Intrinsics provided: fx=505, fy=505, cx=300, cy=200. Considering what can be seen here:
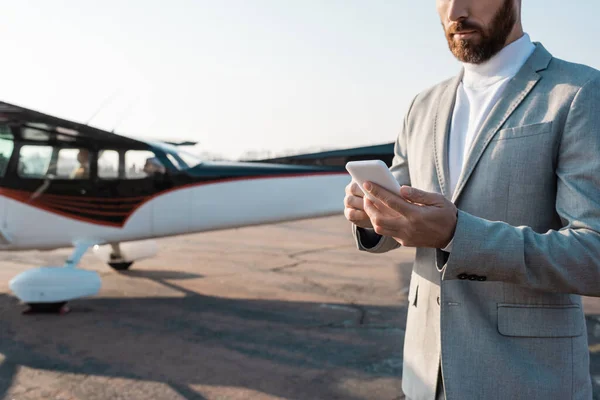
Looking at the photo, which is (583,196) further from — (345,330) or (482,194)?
(345,330)

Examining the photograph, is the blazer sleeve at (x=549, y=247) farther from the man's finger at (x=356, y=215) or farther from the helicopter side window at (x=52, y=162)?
the helicopter side window at (x=52, y=162)

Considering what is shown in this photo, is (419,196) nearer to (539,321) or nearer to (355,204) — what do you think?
(355,204)

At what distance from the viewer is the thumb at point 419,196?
0.95m

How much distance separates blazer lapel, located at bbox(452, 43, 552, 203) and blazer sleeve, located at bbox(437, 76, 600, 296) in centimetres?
19

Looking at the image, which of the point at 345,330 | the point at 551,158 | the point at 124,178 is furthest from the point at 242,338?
the point at 551,158

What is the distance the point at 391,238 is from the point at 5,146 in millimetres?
5804

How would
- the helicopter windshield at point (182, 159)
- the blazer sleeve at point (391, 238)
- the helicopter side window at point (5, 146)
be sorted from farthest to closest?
the helicopter windshield at point (182, 159) < the helicopter side window at point (5, 146) < the blazer sleeve at point (391, 238)

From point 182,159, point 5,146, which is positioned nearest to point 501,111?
point 182,159

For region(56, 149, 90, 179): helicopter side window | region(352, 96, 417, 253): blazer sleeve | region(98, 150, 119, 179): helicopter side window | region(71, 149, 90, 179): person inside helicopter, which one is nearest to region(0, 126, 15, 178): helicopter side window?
region(56, 149, 90, 179): helicopter side window

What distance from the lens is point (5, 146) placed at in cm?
584

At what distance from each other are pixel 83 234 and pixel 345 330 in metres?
3.44

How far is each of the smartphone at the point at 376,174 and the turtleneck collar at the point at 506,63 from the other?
520mm

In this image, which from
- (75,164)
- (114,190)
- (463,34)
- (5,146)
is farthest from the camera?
(114,190)

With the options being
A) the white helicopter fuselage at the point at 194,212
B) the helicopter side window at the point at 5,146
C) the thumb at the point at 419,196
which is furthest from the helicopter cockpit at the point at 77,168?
the thumb at the point at 419,196
